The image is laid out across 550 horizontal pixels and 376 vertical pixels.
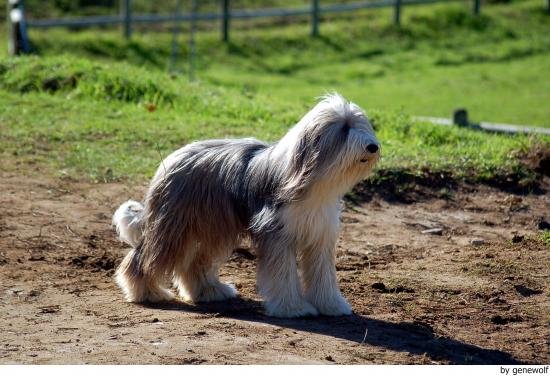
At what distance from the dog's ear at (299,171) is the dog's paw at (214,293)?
98cm

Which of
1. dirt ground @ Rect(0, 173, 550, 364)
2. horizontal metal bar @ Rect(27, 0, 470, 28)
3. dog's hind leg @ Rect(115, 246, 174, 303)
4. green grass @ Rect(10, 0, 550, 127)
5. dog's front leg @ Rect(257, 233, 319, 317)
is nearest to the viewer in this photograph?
dirt ground @ Rect(0, 173, 550, 364)

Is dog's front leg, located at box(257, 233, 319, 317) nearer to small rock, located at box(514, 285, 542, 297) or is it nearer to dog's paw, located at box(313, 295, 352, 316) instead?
dog's paw, located at box(313, 295, 352, 316)

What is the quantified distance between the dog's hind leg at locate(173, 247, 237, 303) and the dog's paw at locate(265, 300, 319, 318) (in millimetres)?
533

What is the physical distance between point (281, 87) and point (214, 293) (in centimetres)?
1143

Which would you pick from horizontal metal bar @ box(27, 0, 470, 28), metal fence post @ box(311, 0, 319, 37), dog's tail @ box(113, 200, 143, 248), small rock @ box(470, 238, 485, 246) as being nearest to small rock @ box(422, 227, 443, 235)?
small rock @ box(470, 238, 485, 246)

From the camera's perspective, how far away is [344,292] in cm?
810

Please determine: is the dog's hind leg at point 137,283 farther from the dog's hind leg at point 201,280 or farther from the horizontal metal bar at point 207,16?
the horizontal metal bar at point 207,16

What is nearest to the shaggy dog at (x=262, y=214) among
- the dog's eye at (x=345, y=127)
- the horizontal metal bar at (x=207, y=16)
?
Result: the dog's eye at (x=345, y=127)

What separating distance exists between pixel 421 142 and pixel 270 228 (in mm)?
5149

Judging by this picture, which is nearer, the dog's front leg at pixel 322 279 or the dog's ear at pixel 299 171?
the dog's ear at pixel 299 171

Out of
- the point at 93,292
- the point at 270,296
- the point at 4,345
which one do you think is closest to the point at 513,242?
the point at 270,296

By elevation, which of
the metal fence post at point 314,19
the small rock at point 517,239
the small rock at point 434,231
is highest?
the metal fence post at point 314,19

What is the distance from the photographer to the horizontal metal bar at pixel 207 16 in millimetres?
20391

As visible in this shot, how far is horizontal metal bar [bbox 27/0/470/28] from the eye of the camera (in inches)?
803
